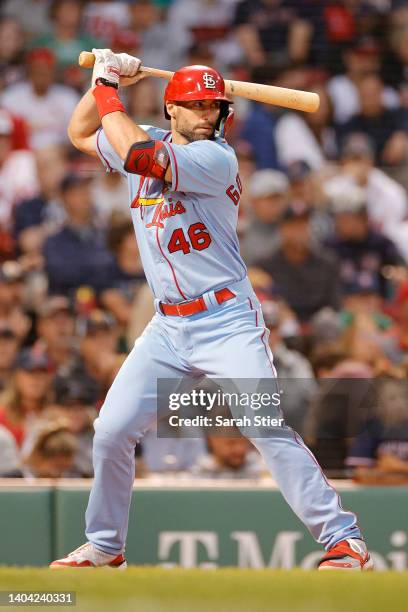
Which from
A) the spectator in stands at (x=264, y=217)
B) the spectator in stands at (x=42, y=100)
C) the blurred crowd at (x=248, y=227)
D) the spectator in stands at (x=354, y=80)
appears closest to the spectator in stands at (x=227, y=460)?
the blurred crowd at (x=248, y=227)

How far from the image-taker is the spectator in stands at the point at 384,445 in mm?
5656

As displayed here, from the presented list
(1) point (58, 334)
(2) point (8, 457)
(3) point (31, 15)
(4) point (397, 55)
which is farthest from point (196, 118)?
(4) point (397, 55)

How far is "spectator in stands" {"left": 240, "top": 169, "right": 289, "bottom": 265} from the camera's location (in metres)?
8.09

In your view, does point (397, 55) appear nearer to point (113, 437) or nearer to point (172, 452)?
point (172, 452)

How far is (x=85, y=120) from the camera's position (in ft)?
15.0

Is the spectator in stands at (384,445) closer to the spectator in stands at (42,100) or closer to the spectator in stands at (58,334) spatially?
the spectator in stands at (58,334)

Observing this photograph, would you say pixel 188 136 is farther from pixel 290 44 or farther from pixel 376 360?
pixel 290 44

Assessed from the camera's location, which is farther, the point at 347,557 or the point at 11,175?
the point at 11,175

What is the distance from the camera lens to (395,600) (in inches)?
128

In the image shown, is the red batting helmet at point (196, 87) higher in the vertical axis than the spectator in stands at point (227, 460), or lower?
higher

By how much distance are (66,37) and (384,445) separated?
5009mm

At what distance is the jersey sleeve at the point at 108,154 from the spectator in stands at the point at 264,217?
11.8 ft

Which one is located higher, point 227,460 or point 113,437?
point 113,437

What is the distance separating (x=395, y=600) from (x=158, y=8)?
7507mm
